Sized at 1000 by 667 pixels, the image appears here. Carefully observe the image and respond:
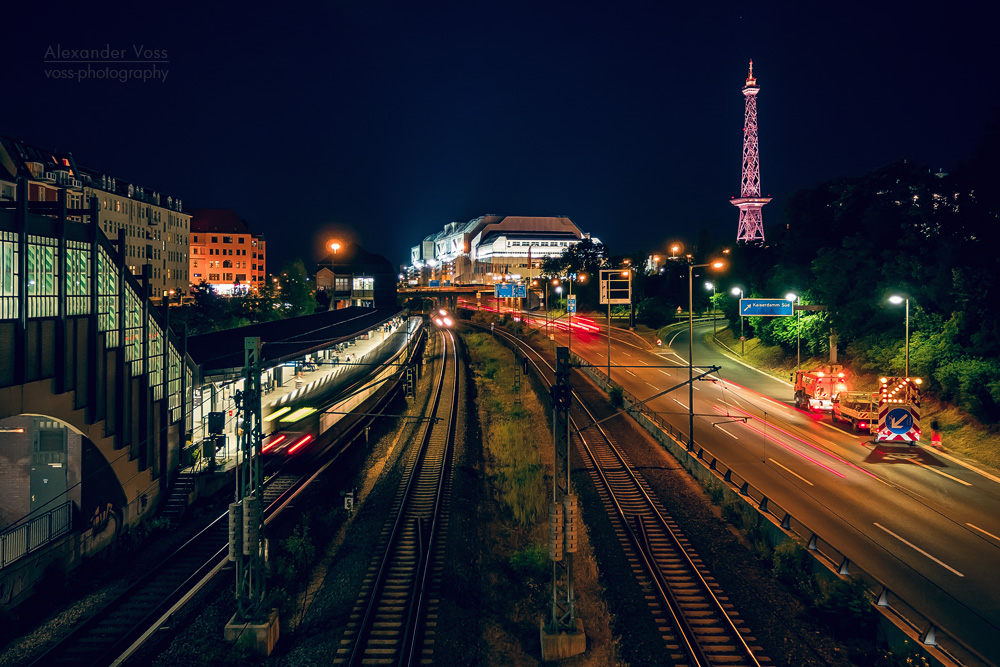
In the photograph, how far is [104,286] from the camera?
69.8ft

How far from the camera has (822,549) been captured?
18.2 metres

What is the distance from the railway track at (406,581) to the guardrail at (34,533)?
9107 millimetres

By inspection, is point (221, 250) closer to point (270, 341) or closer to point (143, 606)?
point (270, 341)

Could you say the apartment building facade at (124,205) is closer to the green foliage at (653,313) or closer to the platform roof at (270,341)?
the platform roof at (270,341)

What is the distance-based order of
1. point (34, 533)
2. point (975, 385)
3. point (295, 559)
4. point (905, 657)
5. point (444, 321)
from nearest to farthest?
point (905, 657) → point (34, 533) → point (295, 559) → point (975, 385) → point (444, 321)

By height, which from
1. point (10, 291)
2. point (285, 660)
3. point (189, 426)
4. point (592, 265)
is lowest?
point (285, 660)

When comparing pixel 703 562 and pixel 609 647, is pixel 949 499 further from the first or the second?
pixel 609 647

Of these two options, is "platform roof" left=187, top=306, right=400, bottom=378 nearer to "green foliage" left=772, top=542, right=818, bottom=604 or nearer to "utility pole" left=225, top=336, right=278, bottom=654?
"utility pole" left=225, top=336, right=278, bottom=654

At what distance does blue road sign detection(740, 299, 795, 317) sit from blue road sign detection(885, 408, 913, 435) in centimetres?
1758

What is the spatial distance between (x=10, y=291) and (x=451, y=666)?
14.6 m

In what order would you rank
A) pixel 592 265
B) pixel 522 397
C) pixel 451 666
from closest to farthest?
pixel 451 666 → pixel 522 397 → pixel 592 265

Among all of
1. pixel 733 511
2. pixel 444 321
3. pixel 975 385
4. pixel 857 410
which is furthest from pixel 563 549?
pixel 444 321

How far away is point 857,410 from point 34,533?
34881 millimetres

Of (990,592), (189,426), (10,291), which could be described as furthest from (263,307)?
(990,592)
